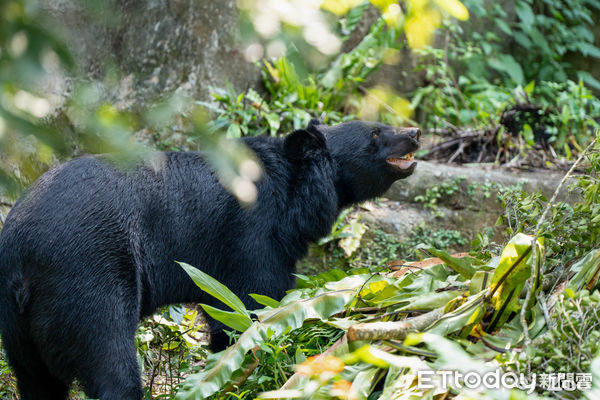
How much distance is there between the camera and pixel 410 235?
249 inches

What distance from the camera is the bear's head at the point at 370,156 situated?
4.41 metres

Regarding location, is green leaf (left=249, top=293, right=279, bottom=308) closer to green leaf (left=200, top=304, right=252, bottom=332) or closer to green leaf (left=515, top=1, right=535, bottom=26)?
green leaf (left=200, top=304, right=252, bottom=332)

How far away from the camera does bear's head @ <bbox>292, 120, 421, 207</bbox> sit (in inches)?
173

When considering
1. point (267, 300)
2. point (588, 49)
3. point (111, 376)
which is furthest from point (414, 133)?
point (588, 49)

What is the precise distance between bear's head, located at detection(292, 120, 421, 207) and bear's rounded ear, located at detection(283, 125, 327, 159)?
0.11 metres

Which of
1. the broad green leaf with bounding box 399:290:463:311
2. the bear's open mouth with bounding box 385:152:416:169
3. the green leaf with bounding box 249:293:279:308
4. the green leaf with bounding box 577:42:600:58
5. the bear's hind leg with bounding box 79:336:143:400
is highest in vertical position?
the broad green leaf with bounding box 399:290:463:311

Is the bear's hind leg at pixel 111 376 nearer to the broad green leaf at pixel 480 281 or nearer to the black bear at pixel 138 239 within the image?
the black bear at pixel 138 239

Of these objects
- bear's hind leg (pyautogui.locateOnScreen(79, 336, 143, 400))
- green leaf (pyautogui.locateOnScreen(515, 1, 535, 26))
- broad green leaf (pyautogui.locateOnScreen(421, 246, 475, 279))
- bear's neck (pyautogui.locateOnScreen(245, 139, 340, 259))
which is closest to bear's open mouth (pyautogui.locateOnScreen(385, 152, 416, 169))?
bear's neck (pyautogui.locateOnScreen(245, 139, 340, 259))

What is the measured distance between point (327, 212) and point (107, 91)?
9.72 ft

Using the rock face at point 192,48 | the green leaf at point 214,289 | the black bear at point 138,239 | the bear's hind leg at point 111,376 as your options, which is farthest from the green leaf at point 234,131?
the green leaf at point 214,289

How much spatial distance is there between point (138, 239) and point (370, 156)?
1782 mm

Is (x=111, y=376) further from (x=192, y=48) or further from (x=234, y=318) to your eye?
(x=192, y=48)

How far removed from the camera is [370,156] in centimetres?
442

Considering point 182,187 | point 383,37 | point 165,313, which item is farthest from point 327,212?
point 383,37
